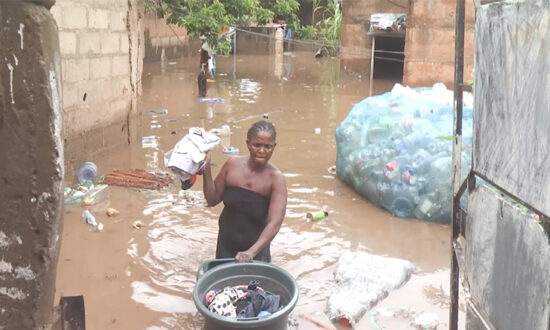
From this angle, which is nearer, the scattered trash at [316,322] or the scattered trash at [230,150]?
the scattered trash at [316,322]

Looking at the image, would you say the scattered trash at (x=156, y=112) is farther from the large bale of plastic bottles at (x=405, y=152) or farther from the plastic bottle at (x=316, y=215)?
the plastic bottle at (x=316, y=215)

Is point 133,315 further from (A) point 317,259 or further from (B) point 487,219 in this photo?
(B) point 487,219

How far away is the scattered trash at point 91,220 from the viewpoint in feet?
15.1

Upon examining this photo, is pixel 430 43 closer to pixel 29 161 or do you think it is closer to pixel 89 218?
pixel 89 218

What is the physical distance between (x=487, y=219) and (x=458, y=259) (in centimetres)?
37

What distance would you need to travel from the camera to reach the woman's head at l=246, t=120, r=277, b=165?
3195 millimetres

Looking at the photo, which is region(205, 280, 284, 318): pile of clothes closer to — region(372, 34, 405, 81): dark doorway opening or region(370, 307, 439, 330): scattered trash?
region(370, 307, 439, 330): scattered trash

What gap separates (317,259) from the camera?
4254mm

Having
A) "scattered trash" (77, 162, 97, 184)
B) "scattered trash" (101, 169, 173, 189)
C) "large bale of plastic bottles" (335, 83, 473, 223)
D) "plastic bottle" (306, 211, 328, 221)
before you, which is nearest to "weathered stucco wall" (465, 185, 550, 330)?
"large bale of plastic bottles" (335, 83, 473, 223)

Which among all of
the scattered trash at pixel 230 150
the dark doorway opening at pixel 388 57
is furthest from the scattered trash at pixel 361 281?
the dark doorway opening at pixel 388 57

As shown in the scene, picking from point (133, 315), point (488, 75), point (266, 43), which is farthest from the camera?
point (266, 43)

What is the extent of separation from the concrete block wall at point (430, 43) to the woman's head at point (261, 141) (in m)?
9.42

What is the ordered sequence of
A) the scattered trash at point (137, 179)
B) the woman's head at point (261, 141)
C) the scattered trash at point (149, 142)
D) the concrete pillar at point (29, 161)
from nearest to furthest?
1. the concrete pillar at point (29, 161)
2. the woman's head at point (261, 141)
3. the scattered trash at point (137, 179)
4. the scattered trash at point (149, 142)

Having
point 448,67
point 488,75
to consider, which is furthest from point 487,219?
point 448,67
